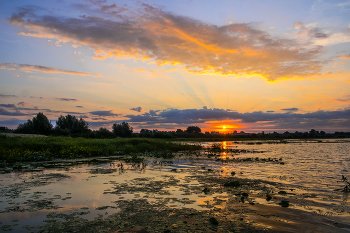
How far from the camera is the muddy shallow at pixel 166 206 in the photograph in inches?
224

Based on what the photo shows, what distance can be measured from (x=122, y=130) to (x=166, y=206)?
74909 mm

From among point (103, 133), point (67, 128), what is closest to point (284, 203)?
point (103, 133)

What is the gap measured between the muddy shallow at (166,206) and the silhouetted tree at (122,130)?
6898cm

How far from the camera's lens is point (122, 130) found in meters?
79.6

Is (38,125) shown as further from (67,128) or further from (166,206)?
(166,206)

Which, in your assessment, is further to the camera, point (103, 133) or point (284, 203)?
point (103, 133)

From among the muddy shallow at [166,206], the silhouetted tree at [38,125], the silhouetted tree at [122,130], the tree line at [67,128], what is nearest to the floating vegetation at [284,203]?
the muddy shallow at [166,206]

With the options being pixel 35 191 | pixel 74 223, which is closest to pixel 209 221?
pixel 74 223

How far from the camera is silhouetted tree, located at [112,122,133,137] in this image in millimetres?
78812

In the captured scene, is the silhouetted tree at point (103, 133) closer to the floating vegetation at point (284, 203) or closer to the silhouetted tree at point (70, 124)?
the silhouetted tree at point (70, 124)

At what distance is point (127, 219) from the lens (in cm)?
611

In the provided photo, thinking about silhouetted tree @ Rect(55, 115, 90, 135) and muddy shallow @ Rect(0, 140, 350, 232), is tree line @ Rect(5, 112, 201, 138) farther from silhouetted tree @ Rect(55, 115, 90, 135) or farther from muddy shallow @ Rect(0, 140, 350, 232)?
muddy shallow @ Rect(0, 140, 350, 232)

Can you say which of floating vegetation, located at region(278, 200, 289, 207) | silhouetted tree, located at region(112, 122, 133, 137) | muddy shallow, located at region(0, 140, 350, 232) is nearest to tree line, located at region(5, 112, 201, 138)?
silhouetted tree, located at region(112, 122, 133, 137)

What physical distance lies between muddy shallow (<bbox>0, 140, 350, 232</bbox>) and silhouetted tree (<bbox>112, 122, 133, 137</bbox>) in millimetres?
68978
